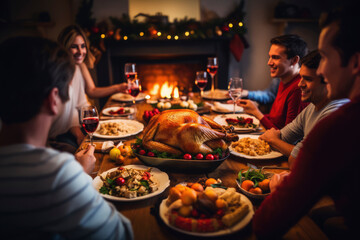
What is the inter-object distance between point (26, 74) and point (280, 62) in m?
2.02

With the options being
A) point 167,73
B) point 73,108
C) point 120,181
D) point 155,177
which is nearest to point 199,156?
point 155,177

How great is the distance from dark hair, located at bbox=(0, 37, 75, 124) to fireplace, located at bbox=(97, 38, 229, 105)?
12.5ft

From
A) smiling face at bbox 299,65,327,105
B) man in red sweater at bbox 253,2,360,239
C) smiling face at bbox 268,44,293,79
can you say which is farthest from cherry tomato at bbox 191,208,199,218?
smiling face at bbox 268,44,293,79

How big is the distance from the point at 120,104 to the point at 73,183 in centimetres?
A: 210

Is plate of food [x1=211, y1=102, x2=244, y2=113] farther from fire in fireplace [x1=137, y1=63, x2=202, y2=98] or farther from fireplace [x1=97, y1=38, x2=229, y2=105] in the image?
fire in fireplace [x1=137, y1=63, x2=202, y2=98]

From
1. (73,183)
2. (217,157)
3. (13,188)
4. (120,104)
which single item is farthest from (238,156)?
(120,104)

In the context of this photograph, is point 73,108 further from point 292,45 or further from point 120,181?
point 292,45

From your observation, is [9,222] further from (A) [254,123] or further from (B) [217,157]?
(A) [254,123]

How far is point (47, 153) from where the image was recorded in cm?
75

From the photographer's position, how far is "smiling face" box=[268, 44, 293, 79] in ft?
7.44

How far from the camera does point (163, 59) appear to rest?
5156 mm

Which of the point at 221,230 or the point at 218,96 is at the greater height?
the point at 218,96

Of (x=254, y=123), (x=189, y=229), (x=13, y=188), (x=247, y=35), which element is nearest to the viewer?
(x=13, y=188)

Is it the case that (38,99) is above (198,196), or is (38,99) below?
above
